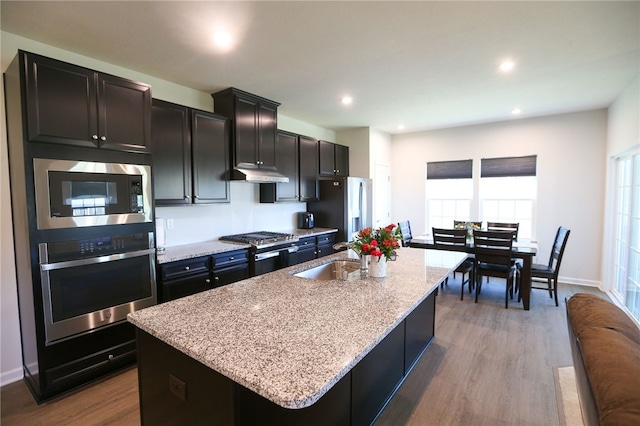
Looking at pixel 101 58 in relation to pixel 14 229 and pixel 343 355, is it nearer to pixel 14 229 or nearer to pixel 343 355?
pixel 14 229

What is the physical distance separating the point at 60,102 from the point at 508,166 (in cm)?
612

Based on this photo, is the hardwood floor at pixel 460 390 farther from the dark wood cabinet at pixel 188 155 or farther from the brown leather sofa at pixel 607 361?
the dark wood cabinet at pixel 188 155

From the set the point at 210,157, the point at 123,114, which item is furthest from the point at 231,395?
the point at 210,157

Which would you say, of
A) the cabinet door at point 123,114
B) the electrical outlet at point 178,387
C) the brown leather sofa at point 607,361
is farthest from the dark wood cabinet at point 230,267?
the brown leather sofa at point 607,361

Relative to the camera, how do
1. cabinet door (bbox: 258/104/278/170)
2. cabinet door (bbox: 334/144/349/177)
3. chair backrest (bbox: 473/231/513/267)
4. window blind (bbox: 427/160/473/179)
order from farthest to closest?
window blind (bbox: 427/160/473/179) < cabinet door (bbox: 334/144/349/177) < cabinet door (bbox: 258/104/278/170) < chair backrest (bbox: 473/231/513/267)

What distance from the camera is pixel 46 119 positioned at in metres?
2.15

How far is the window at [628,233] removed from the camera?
3592 mm

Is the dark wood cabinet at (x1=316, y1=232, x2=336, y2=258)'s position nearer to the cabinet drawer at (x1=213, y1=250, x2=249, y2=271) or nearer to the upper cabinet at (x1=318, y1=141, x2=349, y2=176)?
the upper cabinet at (x1=318, y1=141, x2=349, y2=176)

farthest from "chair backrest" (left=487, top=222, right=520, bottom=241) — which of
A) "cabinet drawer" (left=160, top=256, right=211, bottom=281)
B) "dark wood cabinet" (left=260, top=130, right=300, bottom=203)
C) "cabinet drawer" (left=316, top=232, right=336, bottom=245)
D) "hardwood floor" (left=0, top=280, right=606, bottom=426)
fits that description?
"cabinet drawer" (left=160, top=256, right=211, bottom=281)

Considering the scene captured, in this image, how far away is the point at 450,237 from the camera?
441cm

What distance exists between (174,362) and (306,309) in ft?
2.15

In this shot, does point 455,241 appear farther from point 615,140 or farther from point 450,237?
point 615,140

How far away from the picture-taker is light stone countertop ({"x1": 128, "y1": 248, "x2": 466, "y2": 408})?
3.42ft

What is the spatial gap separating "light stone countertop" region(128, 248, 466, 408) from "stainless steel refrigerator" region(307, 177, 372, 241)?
270 cm
